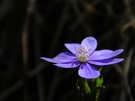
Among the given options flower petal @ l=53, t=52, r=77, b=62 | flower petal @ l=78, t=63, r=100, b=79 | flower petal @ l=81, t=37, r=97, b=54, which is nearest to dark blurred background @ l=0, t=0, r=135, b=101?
flower petal @ l=81, t=37, r=97, b=54

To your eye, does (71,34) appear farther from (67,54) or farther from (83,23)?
(67,54)

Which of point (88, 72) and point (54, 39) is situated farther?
point (54, 39)

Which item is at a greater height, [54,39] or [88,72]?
[88,72]

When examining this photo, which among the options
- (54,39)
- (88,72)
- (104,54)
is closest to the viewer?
(88,72)

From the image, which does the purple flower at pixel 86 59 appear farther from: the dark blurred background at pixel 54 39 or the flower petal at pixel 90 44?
the dark blurred background at pixel 54 39

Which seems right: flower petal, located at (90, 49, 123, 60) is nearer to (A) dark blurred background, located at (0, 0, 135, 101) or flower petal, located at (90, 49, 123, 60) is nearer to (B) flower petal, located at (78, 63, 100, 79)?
(B) flower petal, located at (78, 63, 100, 79)

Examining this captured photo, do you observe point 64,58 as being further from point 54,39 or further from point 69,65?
point 54,39

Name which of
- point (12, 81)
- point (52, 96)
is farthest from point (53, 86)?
point (12, 81)

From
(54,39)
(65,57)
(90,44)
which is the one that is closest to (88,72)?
(65,57)

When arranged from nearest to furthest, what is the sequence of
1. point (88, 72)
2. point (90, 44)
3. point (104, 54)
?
point (88, 72)
point (104, 54)
point (90, 44)
